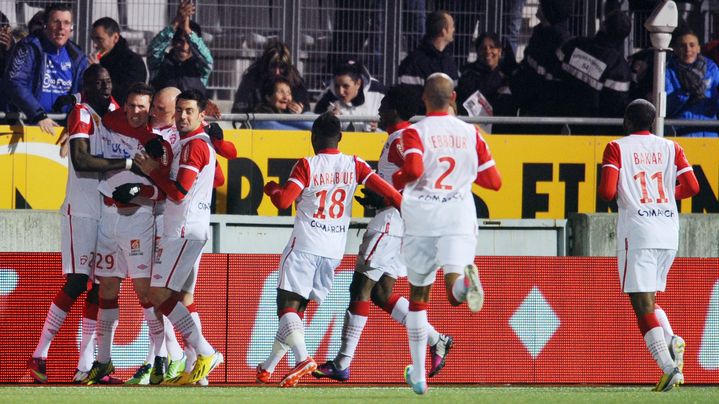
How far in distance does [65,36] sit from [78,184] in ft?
10.9

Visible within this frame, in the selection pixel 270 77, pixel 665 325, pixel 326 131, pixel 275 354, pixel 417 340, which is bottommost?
pixel 275 354

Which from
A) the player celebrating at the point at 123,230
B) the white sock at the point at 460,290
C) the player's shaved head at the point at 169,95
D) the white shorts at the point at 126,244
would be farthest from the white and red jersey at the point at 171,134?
the white sock at the point at 460,290

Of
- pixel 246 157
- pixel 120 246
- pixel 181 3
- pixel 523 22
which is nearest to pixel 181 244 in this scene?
pixel 120 246

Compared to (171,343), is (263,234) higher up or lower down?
higher up

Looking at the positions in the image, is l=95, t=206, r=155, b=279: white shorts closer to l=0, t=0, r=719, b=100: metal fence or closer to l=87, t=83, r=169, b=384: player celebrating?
l=87, t=83, r=169, b=384: player celebrating

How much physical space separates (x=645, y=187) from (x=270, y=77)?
5.08 meters

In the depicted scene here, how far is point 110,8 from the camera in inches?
650

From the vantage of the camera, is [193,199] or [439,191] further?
[193,199]

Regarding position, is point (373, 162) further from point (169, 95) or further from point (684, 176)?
point (684, 176)

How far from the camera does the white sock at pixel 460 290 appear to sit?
9.86 meters

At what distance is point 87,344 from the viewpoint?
11.8 meters

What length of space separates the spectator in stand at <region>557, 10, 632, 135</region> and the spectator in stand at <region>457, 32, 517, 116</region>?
652 millimetres

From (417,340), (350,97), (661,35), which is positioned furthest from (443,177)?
(350,97)

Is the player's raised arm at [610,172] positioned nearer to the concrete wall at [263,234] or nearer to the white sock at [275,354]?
the white sock at [275,354]
